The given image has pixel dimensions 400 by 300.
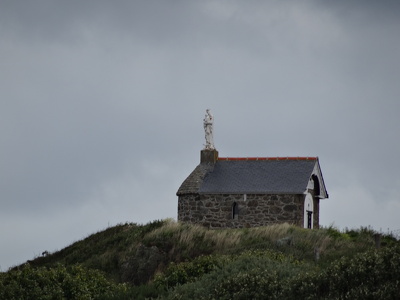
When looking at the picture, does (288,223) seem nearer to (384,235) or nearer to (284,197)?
(284,197)

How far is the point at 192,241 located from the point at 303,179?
332 inches

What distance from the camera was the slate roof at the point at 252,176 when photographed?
48.3 metres

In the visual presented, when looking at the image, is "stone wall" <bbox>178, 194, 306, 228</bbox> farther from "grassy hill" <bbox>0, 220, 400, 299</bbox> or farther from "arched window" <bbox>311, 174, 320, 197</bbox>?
"arched window" <bbox>311, 174, 320, 197</bbox>

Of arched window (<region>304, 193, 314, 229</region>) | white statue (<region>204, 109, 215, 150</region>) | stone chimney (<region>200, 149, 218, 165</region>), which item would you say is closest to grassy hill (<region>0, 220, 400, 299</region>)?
arched window (<region>304, 193, 314, 229</region>)

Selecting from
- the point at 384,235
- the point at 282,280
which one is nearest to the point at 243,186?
the point at 384,235

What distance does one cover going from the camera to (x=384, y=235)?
41.9 meters

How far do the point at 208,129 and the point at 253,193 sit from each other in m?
6.39

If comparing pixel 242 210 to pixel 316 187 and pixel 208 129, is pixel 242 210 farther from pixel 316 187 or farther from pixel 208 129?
pixel 208 129

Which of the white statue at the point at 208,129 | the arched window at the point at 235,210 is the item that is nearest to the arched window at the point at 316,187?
the arched window at the point at 235,210

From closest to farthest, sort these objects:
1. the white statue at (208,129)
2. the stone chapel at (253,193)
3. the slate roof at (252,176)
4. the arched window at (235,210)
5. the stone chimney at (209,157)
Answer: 1. the stone chapel at (253,193)
2. the slate roof at (252,176)
3. the arched window at (235,210)
4. the stone chimney at (209,157)
5. the white statue at (208,129)

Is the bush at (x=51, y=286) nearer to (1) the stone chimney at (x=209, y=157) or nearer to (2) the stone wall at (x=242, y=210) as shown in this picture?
(2) the stone wall at (x=242, y=210)

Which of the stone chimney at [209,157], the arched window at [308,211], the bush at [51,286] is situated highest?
the stone chimney at [209,157]

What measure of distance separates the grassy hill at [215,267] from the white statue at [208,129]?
6.88m

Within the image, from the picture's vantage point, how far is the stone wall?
157ft
